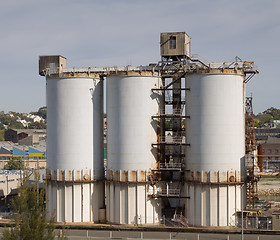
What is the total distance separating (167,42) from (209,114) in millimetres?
10244

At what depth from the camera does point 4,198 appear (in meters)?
74.2

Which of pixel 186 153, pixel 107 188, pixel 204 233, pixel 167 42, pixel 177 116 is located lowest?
pixel 204 233

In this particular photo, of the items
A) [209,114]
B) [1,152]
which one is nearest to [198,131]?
[209,114]

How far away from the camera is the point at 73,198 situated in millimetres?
55875

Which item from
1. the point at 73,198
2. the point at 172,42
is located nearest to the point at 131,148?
the point at 73,198

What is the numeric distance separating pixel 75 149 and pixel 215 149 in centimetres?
1543

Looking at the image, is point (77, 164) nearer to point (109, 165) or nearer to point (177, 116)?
point (109, 165)

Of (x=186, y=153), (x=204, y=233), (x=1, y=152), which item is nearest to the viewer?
(x=204, y=233)

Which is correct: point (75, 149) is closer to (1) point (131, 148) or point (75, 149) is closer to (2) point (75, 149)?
(2) point (75, 149)

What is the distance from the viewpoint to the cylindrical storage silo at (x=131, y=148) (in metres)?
54.2

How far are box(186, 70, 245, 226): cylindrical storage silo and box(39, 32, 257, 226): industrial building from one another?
0.34ft

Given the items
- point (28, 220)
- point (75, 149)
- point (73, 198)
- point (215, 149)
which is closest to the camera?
point (28, 220)

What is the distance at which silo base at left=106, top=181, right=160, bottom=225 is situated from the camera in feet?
177

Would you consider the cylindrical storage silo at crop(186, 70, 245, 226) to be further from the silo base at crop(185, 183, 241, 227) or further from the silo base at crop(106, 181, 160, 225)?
the silo base at crop(106, 181, 160, 225)
